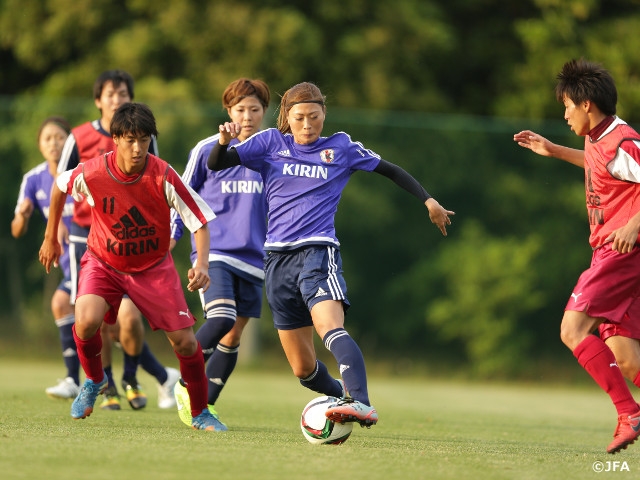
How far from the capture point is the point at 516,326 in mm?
13039

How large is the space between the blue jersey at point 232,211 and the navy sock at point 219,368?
20.5 inches

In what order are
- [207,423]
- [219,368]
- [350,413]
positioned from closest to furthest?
[350,413] → [207,423] → [219,368]

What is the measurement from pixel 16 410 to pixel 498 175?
8224 millimetres

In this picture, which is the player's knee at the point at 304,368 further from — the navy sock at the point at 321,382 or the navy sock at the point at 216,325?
the navy sock at the point at 216,325

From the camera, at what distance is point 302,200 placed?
5.80 meters

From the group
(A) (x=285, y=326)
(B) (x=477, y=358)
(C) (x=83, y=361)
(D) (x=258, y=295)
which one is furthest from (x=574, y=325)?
→ (B) (x=477, y=358)

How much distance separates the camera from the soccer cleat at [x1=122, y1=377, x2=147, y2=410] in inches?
291

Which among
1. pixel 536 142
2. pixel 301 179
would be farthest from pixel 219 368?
pixel 536 142

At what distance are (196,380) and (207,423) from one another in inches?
9.9

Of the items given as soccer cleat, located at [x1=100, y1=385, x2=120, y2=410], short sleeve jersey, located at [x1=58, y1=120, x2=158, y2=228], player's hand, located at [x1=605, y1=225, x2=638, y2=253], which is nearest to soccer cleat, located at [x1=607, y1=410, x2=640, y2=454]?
player's hand, located at [x1=605, y1=225, x2=638, y2=253]

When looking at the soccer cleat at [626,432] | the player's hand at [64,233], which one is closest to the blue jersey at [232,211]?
the player's hand at [64,233]

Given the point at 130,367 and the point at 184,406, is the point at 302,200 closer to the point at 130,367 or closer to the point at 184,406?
the point at 184,406

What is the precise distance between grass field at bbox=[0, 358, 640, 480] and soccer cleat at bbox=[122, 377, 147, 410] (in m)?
0.07

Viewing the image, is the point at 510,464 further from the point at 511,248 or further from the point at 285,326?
the point at 511,248
